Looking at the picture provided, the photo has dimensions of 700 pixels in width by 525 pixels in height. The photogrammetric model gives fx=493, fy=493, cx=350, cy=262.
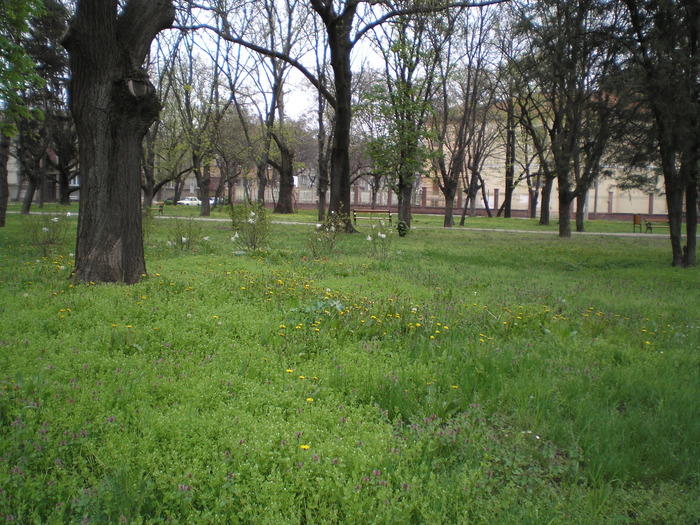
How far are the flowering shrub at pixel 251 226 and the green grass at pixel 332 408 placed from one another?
11.3 feet

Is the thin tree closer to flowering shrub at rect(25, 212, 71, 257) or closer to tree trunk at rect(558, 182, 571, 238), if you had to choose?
tree trunk at rect(558, 182, 571, 238)

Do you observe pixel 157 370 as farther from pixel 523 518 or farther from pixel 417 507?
pixel 523 518

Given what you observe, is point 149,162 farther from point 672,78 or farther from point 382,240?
point 672,78

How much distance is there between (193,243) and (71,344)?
7.02 m

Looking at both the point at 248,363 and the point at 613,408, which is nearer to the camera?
the point at 613,408

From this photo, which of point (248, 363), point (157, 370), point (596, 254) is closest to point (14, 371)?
point (157, 370)

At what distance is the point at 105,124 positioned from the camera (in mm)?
6141

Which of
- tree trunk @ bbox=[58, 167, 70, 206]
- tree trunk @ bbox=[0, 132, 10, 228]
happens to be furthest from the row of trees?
tree trunk @ bbox=[58, 167, 70, 206]

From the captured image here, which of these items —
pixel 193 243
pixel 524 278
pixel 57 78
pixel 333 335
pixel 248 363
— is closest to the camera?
pixel 248 363

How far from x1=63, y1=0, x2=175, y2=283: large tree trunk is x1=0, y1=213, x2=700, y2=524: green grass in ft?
1.76

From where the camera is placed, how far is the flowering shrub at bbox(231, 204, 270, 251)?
966 centimetres

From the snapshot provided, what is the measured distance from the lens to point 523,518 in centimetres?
238

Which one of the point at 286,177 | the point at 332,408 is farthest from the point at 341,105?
the point at 286,177

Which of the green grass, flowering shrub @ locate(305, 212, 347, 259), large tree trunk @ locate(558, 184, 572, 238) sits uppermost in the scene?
large tree trunk @ locate(558, 184, 572, 238)
